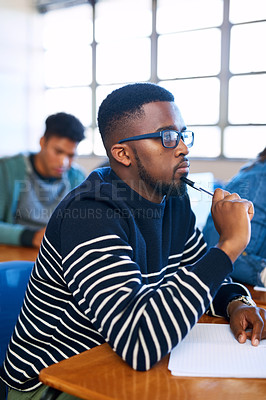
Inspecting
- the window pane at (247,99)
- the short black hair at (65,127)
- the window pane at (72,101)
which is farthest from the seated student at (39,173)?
the window pane at (72,101)

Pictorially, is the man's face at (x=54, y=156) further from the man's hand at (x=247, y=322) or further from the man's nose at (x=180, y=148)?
the man's hand at (x=247, y=322)

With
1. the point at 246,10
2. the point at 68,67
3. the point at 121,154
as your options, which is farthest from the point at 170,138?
the point at 68,67

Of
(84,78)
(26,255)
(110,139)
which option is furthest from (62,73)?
(110,139)

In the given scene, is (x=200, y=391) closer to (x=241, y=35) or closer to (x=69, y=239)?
(x=69, y=239)

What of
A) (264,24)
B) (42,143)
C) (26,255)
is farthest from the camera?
(264,24)

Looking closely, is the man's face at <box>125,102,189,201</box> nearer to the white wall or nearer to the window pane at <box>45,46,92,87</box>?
the window pane at <box>45,46,92,87</box>

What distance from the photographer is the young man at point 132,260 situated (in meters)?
0.87

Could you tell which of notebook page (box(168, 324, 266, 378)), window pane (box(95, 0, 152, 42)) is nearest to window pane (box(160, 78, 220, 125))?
window pane (box(95, 0, 152, 42))

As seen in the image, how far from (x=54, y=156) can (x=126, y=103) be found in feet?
5.24

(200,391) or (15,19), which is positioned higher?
(15,19)

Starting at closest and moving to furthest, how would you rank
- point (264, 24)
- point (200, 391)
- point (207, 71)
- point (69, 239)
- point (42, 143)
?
point (200, 391) → point (69, 239) → point (42, 143) → point (264, 24) → point (207, 71)

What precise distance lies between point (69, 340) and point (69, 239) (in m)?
0.25

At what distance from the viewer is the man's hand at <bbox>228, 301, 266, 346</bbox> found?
979 millimetres

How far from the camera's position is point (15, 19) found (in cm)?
776
